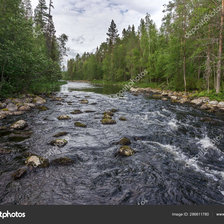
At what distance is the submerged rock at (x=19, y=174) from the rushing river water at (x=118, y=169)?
0.14 metres

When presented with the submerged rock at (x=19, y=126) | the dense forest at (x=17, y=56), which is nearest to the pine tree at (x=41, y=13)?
the dense forest at (x=17, y=56)

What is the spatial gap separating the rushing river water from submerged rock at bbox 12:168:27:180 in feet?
0.45

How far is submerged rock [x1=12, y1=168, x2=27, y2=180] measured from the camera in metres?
4.78

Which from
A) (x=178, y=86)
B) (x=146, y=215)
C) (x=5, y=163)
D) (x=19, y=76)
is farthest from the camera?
(x=178, y=86)

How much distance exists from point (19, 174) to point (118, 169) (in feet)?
10.9

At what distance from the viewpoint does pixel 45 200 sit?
4008 millimetres

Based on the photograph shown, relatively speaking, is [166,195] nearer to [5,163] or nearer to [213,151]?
[213,151]

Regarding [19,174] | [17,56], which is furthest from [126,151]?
[17,56]

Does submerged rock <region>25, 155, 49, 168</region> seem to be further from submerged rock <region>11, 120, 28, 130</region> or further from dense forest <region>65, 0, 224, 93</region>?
dense forest <region>65, 0, 224, 93</region>

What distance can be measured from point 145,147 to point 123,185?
3.00 meters

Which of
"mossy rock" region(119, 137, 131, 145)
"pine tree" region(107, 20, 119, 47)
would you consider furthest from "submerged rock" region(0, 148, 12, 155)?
"pine tree" region(107, 20, 119, 47)

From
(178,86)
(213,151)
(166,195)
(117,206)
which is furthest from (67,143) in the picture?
(178,86)

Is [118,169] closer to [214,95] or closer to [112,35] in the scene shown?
[214,95]

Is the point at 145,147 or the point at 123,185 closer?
the point at 123,185
